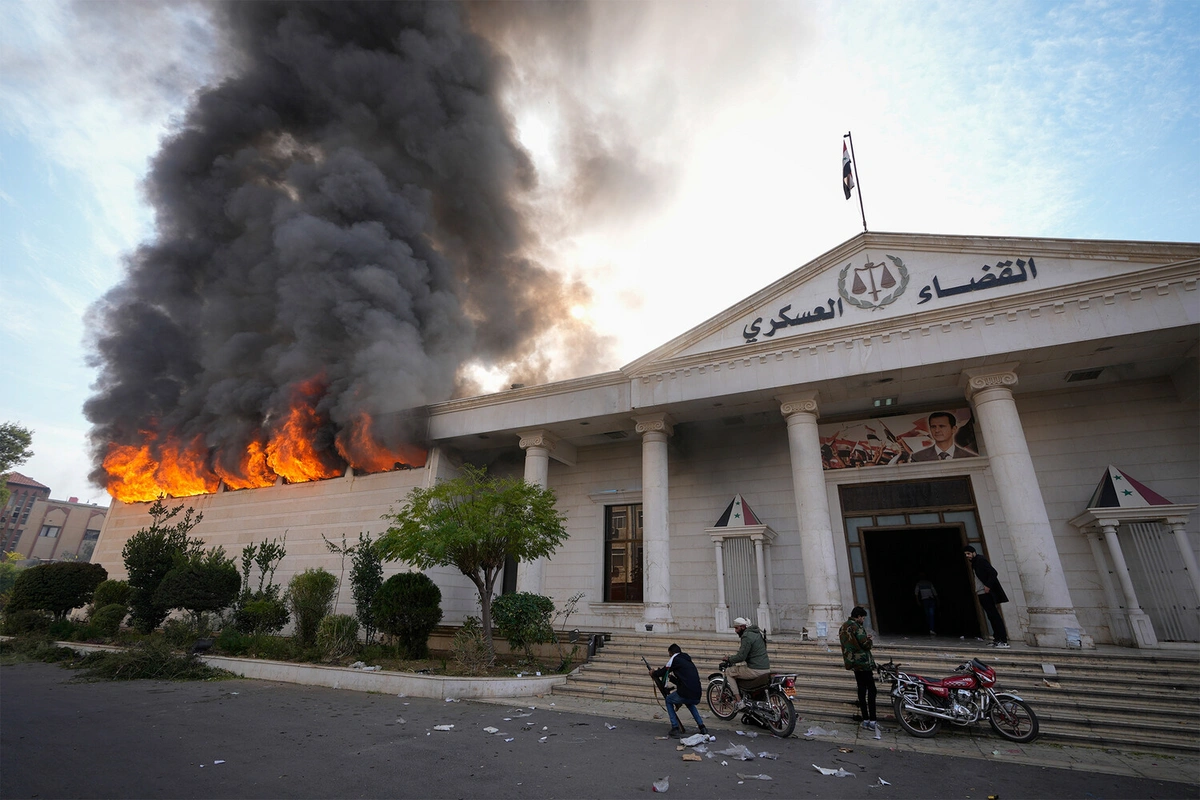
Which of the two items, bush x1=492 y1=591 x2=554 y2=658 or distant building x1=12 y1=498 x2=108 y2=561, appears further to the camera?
distant building x1=12 y1=498 x2=108 y2=561

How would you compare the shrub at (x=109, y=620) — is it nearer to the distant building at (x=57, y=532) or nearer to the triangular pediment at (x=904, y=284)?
the triangular pediment at (x=904, y=284)

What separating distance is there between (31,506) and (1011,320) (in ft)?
353

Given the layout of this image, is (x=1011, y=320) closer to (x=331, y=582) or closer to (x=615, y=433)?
(x=615, y=433)

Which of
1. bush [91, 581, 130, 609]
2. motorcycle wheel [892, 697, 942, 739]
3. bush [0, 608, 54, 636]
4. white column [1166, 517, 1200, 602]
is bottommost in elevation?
motorcycle wheel [892, 697, 942, 739]

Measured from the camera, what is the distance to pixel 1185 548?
10.9 meters

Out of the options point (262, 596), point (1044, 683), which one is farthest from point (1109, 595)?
point (262, 596)

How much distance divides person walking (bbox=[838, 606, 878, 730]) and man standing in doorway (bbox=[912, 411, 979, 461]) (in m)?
8.25

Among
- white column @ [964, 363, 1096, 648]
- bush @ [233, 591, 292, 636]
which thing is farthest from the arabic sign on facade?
bush @ [233, 591, 292, 636]

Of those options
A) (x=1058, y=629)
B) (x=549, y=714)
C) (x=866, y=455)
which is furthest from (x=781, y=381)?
A: (x=549, y=714)

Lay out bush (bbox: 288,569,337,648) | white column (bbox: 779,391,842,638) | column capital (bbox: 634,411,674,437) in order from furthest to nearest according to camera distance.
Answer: column capital (bbox: 634,411,674,437), bush (bbox: 288,569,337,648), white column (bbox: 779,391,842,638)

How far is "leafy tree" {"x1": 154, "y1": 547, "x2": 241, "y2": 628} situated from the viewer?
15.3 m

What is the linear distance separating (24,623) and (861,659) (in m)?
24.5

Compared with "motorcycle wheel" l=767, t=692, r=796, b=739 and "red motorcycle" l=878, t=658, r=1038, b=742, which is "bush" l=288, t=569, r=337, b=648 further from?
"red motorcycle" l=878, t=658, r=1038, b=742

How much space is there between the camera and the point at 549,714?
9.01 m
